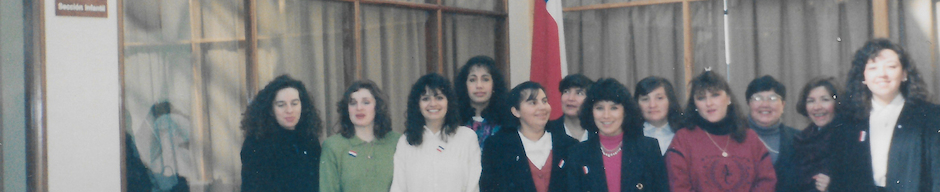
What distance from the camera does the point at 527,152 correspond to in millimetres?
3504

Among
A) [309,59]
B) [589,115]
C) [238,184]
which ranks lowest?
[238,184]

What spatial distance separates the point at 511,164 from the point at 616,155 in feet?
1.59

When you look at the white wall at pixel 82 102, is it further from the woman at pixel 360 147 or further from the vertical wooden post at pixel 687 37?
the vertical wooden post at pixel 687 37

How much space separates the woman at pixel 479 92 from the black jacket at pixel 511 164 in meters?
0.31

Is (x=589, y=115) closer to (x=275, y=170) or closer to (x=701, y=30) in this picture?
(x=275, y=170)

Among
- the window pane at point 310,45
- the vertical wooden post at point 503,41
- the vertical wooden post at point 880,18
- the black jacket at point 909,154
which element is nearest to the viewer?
the black jacket at point 909,154

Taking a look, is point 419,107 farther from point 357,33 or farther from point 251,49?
point 357,33

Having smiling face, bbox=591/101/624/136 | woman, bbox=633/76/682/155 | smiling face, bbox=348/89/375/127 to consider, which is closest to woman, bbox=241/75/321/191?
smiling face, bbox=348/89/375/127

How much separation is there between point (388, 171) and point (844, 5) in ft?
11.4

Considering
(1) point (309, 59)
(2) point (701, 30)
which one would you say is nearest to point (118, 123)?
(1) point (309, 59)

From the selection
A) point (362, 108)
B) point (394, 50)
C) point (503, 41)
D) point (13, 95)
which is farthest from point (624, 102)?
point (13, 95)

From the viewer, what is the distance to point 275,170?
11.3ft

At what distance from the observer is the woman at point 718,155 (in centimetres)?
343

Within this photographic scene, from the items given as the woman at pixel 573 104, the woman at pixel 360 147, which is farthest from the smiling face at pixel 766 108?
the woman at pixel 360 147
